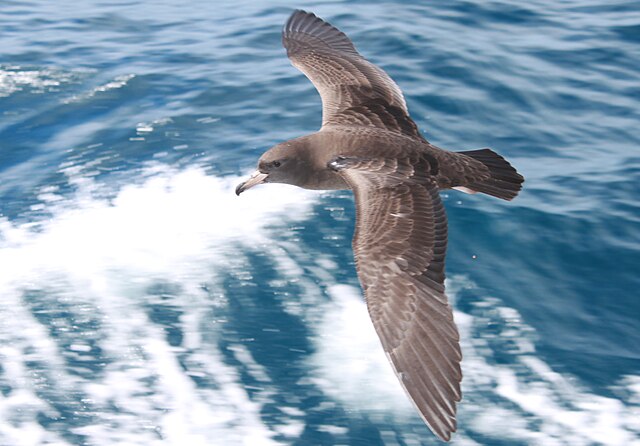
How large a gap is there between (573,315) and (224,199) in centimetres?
335

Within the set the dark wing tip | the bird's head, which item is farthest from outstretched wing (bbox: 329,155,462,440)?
the dark wing tip

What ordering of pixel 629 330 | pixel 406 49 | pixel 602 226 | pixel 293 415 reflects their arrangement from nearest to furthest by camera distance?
1. pixel 293 415
2. pixel 629 330
3. pixel 602 226
4. pixel 406 49

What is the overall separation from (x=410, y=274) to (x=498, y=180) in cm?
128

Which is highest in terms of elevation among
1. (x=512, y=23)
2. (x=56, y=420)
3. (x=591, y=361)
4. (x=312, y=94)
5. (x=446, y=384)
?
(x=512, y=23)

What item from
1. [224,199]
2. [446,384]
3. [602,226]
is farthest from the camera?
[224,199]

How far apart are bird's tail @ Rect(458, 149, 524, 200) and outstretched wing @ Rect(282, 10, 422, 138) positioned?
66cm

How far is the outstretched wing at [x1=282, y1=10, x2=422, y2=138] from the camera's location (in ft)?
22.8

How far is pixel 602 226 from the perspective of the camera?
25.0 ft

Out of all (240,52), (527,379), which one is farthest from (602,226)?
(240,52)

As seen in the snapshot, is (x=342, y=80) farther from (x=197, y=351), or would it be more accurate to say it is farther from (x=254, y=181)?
(x=197, y=351)

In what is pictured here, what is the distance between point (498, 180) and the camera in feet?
20.2

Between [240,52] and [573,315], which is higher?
[240,52]

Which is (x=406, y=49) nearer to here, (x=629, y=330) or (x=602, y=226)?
(x=602, y=226)

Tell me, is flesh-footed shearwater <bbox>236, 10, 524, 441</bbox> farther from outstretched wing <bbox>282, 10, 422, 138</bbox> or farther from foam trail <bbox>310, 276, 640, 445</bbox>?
foam trail <bbox>310, 276, 640, 445</bbox>
